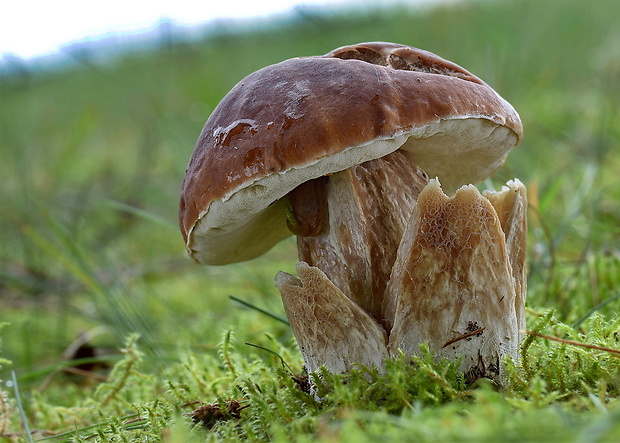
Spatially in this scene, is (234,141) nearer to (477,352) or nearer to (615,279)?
(477,352)

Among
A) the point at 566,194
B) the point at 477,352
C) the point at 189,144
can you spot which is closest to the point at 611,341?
the point at 477,352

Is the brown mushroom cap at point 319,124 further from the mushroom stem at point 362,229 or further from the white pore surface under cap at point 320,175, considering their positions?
the mushroom stem at point 362,229

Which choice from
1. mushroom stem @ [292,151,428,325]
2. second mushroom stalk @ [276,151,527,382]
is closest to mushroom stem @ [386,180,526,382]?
second mushroom stalk @ [276,151,527,382]

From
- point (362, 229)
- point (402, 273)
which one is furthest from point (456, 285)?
point (362, 229)

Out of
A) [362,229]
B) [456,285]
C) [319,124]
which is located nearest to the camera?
[319,124]

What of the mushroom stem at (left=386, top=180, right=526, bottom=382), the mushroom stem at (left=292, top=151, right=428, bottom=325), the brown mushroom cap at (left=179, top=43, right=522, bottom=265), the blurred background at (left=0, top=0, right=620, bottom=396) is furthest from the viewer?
the blurred background at (left=0, top=0, right=620, bottom=396)

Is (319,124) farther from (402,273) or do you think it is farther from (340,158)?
(402,273)

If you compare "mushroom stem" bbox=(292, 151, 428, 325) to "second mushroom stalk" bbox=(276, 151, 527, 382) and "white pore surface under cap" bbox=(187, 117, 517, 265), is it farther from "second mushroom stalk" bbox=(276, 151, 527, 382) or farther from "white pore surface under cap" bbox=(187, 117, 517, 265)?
"white pore surface under cap" bbox=(187, 117, 517, 265)
